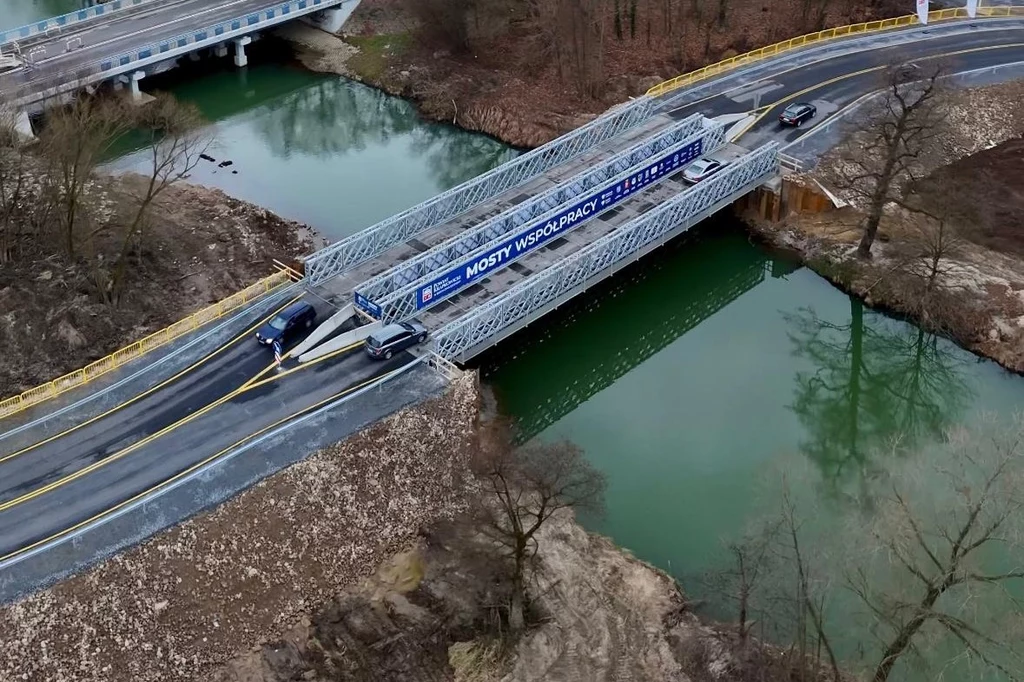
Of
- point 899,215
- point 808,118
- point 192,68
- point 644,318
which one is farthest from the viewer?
point 192,68

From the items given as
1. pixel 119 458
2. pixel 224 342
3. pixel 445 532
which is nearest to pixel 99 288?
pixel 224 342

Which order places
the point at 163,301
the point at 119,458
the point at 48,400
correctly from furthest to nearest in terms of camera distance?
the point at 163,301 < the point at 48,400 < the point at 119,458

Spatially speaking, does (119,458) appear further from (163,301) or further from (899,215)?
(899,215)

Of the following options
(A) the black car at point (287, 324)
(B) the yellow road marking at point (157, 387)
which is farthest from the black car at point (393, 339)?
(B) the yellow road marking at point (157, 387)

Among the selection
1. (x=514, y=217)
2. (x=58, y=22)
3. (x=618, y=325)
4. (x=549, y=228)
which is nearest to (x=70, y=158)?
(x=514, y=217)

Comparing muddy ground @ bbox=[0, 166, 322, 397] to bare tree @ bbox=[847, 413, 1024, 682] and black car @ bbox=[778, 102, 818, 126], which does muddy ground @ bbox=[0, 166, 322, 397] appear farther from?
bare tree @ bbox=[847, 413, 1024, 682]

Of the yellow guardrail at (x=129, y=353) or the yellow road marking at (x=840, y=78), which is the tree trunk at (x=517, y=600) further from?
the yellow road marking at (x=840, y=78)
